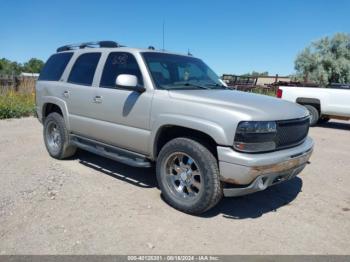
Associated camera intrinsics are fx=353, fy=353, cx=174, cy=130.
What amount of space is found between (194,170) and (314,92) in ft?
30.5

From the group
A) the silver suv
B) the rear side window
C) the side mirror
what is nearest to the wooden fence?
the rear side window

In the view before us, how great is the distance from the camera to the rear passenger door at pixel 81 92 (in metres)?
5.50

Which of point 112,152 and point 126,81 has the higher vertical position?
point 126,81

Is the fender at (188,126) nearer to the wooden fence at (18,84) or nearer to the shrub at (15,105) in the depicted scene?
the shrub at (15,105)

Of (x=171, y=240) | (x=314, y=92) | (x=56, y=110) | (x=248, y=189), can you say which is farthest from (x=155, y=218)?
(x=314, y=92)

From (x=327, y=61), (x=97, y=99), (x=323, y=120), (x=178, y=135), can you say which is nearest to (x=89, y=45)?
(x=97, y=99)

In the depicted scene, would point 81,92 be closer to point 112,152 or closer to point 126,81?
point 112,152

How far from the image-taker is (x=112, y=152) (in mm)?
5234

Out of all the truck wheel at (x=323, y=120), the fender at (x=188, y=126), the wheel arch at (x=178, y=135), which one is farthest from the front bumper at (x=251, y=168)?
the truck wheel at (x=323, y=120)

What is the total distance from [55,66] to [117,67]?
6.50 feet

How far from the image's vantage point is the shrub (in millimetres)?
11828

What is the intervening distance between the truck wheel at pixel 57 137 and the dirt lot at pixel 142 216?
0.77 feet

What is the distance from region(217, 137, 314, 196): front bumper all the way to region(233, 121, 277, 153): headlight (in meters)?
0.07

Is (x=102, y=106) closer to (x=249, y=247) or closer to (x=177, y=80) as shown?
(x=177, y=80)
